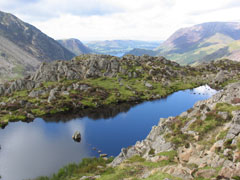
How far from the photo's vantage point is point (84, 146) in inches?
2849

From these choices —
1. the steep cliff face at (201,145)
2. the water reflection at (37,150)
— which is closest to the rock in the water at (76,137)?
the water reflection at (37,150)

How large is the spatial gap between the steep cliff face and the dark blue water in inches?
859

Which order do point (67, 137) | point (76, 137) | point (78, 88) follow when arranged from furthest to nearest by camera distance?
1. point (78, 88)
2. point (67, 137)
3. point (76, 137)

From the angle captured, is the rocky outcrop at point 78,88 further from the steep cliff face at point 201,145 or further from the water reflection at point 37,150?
the steep cliff face at point 201,145

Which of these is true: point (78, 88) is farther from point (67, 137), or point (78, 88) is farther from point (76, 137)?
point (76, 137)

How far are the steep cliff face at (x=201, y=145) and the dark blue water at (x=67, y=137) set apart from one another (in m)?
21.8

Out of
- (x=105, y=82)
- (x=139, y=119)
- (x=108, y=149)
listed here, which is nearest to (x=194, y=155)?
(x=108, y=149)

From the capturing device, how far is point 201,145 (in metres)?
34.9

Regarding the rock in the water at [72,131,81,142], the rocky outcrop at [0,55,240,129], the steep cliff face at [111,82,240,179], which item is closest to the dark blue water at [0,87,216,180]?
the rock in the water at [72,131,81,142]

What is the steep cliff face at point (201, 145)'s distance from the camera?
82.4 ft

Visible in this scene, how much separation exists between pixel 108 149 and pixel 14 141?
39.0m

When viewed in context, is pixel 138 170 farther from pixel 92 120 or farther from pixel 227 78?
pixel 227 78

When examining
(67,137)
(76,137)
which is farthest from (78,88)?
(76,137)

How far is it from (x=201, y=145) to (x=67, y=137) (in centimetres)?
5992
